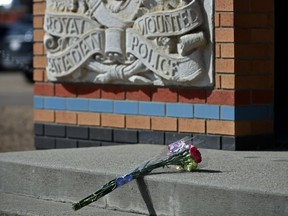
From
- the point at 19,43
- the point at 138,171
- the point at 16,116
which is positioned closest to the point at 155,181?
the point at 138,171

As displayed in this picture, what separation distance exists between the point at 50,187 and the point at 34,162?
0.33 m

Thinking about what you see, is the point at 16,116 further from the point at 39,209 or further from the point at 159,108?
the point at 39,209

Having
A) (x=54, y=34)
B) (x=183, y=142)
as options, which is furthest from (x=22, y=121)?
(x=183, y=142)

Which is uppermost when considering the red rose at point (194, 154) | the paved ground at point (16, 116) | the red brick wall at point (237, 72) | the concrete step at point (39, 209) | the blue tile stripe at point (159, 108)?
the red brick wall at point (237, 72)

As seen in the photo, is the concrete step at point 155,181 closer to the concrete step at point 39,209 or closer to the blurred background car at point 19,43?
the concrete step at point 39,209

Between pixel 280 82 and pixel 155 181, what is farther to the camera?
Result: pixel 280 82

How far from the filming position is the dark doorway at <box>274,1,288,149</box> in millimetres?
9508

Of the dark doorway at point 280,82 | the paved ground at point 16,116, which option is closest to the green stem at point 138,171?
the dark doorway at point 280,82

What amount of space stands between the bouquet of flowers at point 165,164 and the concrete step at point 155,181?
7 cm

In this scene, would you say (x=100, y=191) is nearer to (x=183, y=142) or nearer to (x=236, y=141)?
(x=183, y=142)

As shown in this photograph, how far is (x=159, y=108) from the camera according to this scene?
379 inches

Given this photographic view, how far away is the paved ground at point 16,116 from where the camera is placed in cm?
1350

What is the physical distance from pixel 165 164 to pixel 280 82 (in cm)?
214

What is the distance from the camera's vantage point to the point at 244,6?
29.7 feet
